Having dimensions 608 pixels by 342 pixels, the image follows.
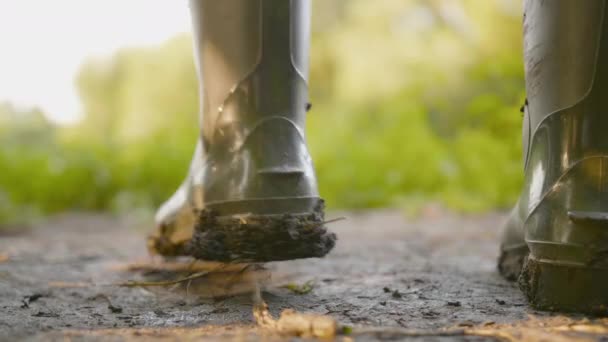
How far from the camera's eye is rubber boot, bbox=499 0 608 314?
80 cm

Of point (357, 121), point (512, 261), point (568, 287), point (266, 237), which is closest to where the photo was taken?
point (568, 287)

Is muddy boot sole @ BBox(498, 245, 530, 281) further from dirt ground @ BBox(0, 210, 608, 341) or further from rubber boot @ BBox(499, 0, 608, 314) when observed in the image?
rubber boot @ BBox(499, 0, 608, 314)

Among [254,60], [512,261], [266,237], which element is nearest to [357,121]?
[512,261]

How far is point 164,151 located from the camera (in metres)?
3.93

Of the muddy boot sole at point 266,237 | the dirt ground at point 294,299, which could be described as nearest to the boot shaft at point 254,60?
the muddy boot sole at point 266,237

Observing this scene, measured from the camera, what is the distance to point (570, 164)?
2.75 feet

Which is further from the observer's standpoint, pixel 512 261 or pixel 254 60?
pixel 512 261

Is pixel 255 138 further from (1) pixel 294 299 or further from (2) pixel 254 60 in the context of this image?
(1) pixel 294 299

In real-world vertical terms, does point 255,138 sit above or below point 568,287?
above

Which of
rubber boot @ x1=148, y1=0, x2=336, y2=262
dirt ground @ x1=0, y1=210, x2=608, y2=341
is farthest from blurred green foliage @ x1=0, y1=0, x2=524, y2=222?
rubber boot @ x1=148, y1=0, x2=336, y2=262

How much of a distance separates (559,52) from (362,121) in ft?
11.8

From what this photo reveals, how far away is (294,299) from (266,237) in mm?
133

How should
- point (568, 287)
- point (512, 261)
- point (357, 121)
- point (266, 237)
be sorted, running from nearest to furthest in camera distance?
point (568, 287)
point (266, 237)
point (512, 261)
point (357, 121)

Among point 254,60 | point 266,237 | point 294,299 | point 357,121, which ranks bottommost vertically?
point 294,299
